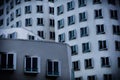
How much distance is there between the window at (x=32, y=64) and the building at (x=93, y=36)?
20.9 m

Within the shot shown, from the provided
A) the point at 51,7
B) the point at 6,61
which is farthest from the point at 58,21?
the point at 6,61

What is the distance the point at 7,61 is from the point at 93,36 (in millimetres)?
25397

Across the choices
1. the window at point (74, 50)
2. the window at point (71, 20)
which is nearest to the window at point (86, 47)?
the window at point (74, 50)

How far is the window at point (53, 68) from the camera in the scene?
1215 inches

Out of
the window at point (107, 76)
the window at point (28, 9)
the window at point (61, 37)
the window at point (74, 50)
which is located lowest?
the window at point (107, 76)

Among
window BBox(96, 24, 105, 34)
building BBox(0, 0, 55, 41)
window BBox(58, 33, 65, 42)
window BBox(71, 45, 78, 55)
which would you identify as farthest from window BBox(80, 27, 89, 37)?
building BBox(0, 0, 55, 41)

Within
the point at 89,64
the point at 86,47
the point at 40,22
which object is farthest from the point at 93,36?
the point at 40,22

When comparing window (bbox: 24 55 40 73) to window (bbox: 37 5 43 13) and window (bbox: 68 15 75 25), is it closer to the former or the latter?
window (bbox: 68 15 75 25)

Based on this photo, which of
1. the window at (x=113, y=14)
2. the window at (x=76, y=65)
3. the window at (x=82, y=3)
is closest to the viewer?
the window at (x=76, y=65)

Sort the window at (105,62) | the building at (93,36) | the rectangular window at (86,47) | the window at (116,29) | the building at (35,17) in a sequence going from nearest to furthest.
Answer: the window at (105,62), the building at (93,36), the rectangular window at (86,47), the window at (116,29), the building at (35,17)

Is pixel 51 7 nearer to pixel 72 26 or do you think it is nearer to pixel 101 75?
pixel 72 26

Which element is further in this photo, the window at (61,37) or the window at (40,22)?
the window at (40,22)

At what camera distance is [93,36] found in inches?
2055

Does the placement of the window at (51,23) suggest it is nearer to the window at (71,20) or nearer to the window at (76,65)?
the window at (71,20)
